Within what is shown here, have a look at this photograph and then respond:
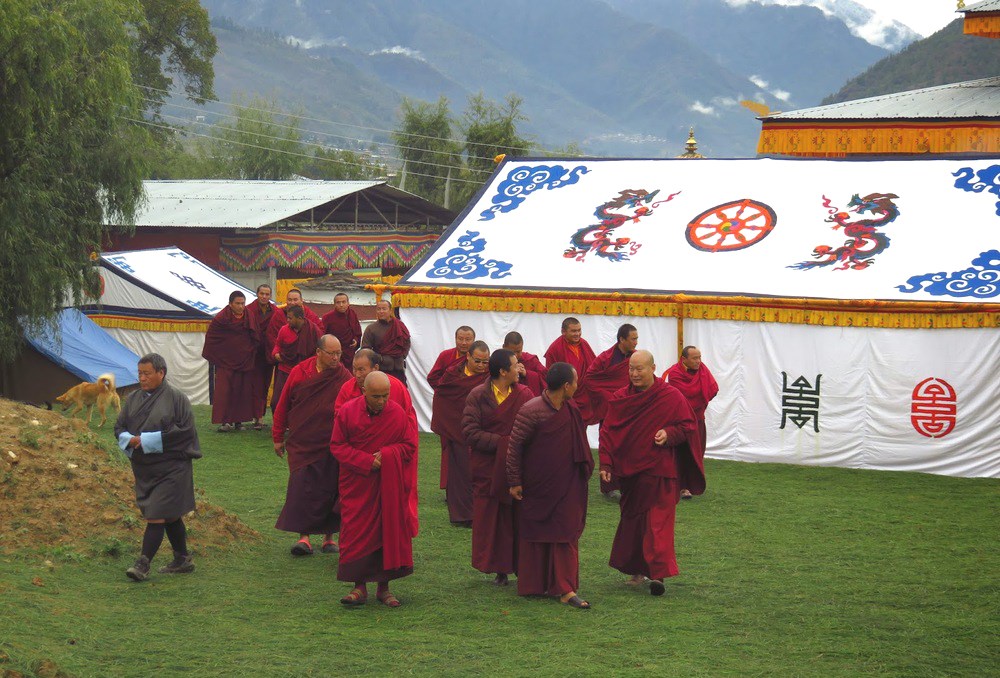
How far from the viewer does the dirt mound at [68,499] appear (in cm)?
728

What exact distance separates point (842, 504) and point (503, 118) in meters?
38.8

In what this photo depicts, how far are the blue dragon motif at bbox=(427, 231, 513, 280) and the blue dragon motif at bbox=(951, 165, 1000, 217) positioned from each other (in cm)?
487

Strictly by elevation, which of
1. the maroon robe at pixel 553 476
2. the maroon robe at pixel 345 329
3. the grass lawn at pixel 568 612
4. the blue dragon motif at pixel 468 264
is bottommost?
the grass lawn at pixel 568 612

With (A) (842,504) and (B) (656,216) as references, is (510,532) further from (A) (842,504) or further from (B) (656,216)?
(B) (656,216)

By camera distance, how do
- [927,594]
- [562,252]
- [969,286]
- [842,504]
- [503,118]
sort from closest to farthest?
1. [927,594]
2. [842,504]
3. [969,286]
4. [562,252]
5. [503,118]

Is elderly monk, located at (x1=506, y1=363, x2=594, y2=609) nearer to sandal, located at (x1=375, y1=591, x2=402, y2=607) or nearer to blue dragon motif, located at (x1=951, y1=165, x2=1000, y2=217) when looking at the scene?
sandal, located at (x1=375, y1=591, x2=402, y2=607)

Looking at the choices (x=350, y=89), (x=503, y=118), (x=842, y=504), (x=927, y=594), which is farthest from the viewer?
(x=350, y=89)

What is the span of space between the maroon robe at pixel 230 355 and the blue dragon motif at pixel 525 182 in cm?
315

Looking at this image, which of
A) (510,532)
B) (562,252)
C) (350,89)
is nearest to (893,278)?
(562,252)

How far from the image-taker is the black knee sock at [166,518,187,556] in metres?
7.07

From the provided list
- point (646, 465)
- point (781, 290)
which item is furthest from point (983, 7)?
point (646, 465)

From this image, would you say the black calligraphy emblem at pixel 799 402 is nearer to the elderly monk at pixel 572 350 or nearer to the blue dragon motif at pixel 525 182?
the elderly monk at pixel 572 350

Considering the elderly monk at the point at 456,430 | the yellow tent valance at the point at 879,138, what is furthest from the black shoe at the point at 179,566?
the yellow tent valance at the point at 879,138

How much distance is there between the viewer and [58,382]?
14.5m
